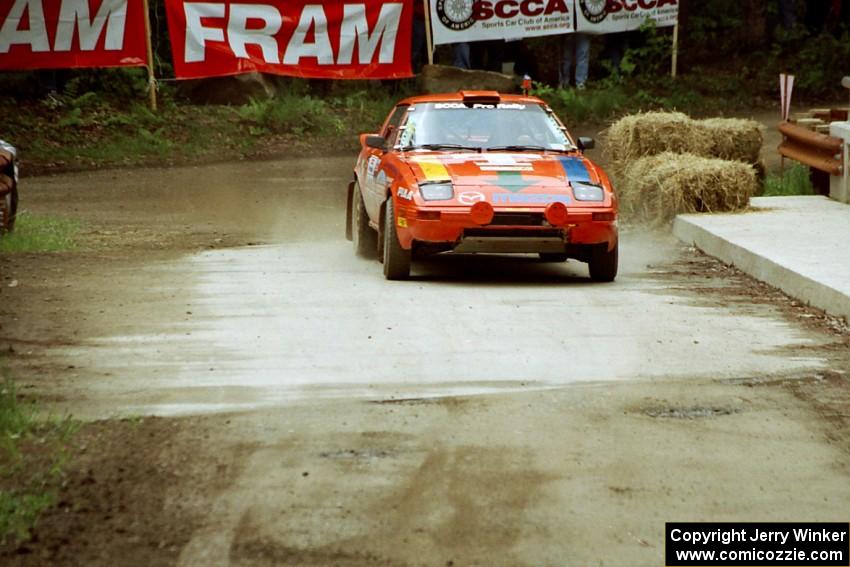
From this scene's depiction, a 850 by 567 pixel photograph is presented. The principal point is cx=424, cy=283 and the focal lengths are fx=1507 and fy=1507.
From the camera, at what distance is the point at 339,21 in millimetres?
24297

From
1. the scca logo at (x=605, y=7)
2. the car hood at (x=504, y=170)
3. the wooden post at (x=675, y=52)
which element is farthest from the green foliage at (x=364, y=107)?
the car hood at (x=504, y=170)

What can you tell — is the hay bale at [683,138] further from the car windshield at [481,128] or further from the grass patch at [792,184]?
the car windshield at [481,128]

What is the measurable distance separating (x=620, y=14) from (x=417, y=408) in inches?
784

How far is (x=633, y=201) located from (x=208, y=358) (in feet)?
27.4

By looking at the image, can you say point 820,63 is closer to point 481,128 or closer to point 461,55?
point 461,55

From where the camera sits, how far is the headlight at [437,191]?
11.3 metres

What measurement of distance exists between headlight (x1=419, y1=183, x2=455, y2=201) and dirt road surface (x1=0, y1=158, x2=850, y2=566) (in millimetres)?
664

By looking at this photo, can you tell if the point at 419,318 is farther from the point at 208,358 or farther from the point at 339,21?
the point at 339,21

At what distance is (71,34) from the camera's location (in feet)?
75.7

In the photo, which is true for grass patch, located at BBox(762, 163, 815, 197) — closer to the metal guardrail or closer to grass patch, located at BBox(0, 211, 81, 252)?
the metal guardrail

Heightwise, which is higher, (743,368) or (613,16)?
(613,16)

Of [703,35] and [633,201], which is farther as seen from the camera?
[703,35]

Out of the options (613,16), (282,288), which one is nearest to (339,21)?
(613,16)

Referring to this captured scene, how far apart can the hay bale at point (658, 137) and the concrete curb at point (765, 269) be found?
2.21m
